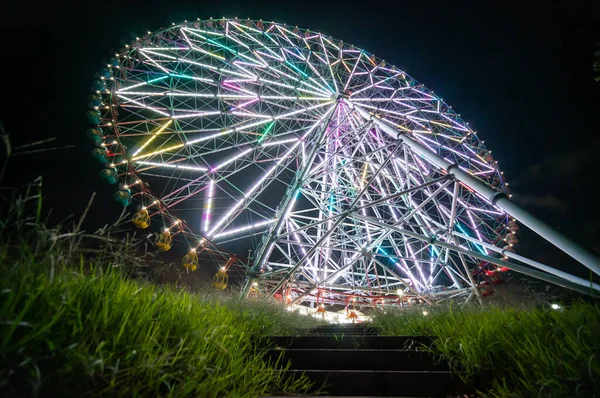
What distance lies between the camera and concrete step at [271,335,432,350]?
13.3 ft

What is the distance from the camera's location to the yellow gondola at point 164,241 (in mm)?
11197

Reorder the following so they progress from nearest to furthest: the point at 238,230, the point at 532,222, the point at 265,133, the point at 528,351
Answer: the point at 528,351, the point at 532,222, the point at 238,230, the point at 265,133

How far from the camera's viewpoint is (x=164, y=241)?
37.5 ft

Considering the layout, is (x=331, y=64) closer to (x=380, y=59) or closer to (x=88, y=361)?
(x=380, y=59)

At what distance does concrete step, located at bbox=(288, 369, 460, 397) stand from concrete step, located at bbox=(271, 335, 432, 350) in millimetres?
937

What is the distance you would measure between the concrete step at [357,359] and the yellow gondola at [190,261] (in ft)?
28.1

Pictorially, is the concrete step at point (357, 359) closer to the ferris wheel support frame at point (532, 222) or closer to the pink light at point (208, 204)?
the ferris wheel support frame at point (532, 222)

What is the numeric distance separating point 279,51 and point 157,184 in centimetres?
777

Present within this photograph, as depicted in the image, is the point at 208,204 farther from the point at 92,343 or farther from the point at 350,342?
the point at 92,343

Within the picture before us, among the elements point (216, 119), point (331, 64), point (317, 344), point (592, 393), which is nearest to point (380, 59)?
point (331, 64)

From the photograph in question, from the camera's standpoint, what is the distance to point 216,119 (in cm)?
1238

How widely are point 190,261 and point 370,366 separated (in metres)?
9.33

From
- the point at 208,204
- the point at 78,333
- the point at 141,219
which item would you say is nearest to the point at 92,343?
the point at 78,333

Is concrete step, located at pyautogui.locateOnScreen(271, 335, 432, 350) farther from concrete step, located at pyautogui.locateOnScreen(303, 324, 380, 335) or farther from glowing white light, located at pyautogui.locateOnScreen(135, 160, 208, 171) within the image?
glowing white light, located at pyautogui.locateOnScreen(135, 160, 208, 171)
